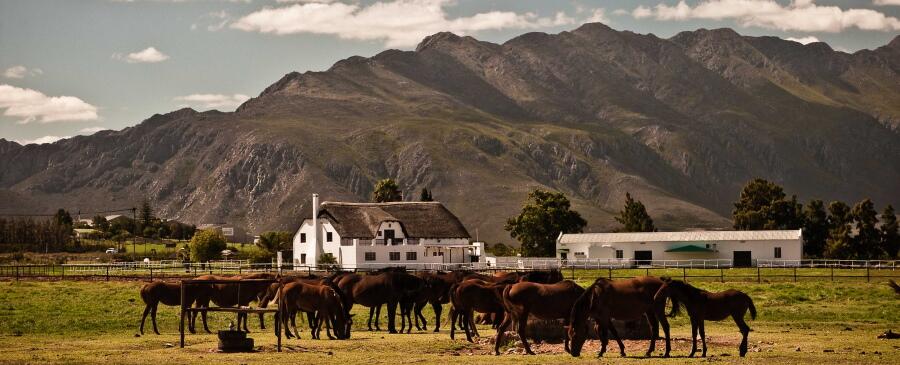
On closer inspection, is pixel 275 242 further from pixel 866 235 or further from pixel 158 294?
pixel 158 294

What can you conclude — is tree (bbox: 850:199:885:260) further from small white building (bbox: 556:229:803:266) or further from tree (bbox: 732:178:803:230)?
small white building (bbox: 556:229:803:266)

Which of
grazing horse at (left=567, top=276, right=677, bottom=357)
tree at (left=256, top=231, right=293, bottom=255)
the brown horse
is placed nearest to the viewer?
grazing horse at (left=567, top=276, right=677, bottom=357)

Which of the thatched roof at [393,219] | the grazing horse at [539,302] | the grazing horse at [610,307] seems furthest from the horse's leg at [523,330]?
the thatched roof at [393,219]

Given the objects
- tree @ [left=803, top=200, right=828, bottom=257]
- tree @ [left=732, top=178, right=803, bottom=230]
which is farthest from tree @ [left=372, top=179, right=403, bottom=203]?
tree @ [left=803, top=200, right=828, bottom=257]

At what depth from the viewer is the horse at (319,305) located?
3195 centimetres

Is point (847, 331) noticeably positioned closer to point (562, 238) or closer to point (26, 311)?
point (26, 311)

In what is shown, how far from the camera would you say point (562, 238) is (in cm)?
11312

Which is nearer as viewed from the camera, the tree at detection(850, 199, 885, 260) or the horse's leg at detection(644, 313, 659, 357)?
the horse's leg at detection(644, 313, 659, 357)

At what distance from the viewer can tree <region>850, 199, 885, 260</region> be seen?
111312 mm

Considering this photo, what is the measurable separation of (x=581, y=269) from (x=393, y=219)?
21232mm

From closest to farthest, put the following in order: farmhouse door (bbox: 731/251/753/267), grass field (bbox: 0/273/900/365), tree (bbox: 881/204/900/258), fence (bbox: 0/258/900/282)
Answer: grass field (bbox: 0/273/900/365)
fence (bbox: 0/258/900/282)
farmhouse door (bbox: 731/251/753/267)
tree (bbox: 881/204/900/258)

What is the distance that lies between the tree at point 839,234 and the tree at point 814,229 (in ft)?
2.53

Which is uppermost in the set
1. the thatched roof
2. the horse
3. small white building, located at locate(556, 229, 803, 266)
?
the thatched roof

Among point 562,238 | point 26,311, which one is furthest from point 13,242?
point 26,311
